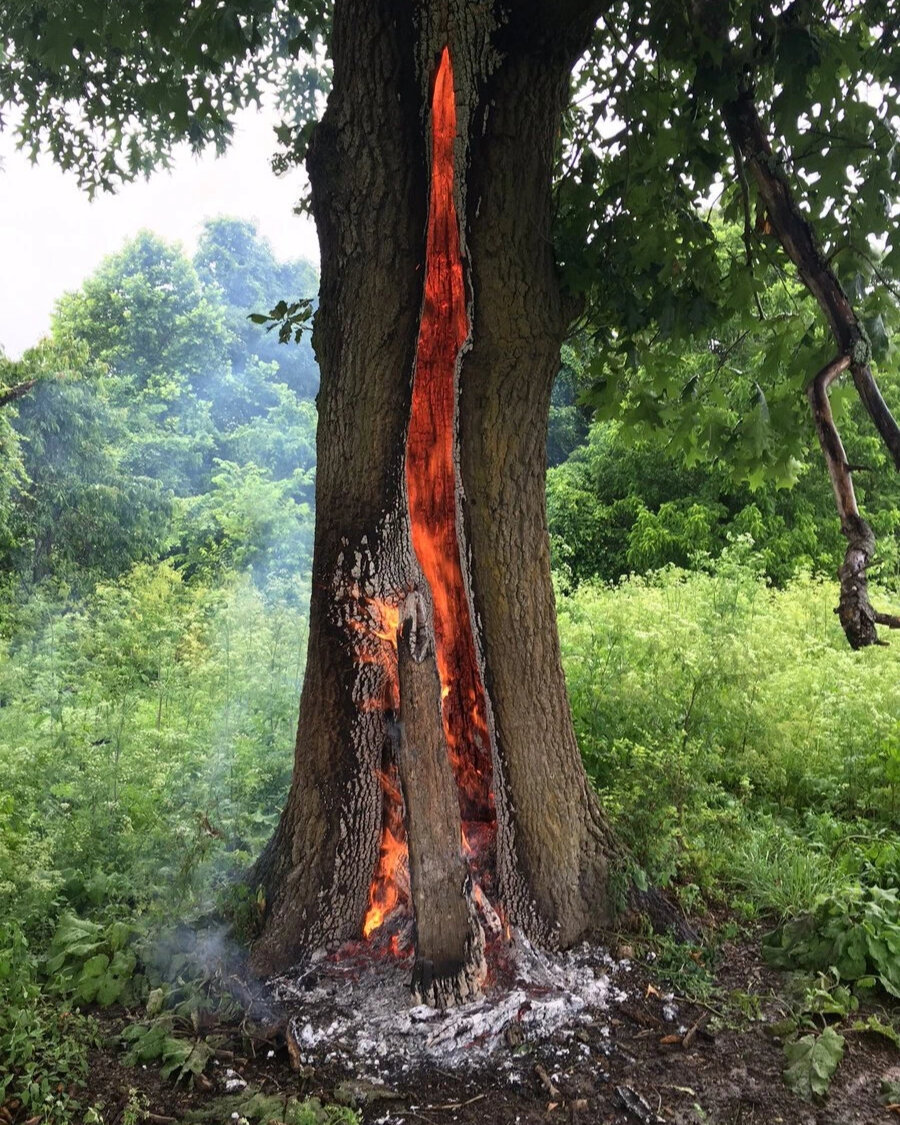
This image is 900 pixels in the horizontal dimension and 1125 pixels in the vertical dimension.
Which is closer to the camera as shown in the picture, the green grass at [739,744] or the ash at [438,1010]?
the ash at [438,1010]

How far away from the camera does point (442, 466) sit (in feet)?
10.5

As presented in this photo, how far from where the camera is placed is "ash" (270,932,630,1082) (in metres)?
2.77

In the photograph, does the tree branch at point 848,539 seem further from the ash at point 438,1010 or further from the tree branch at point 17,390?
the tree branch at point 17,390

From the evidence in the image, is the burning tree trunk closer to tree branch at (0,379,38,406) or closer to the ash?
the ash

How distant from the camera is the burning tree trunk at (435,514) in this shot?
301 centimetres

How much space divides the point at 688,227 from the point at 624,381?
2.78 feet

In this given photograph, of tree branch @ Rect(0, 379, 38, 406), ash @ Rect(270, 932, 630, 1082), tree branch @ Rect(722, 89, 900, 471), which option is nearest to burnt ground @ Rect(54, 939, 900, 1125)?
ash @ Rect(270, 932, 630, 1082)

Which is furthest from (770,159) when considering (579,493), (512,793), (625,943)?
(579,493)

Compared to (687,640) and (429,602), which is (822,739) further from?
(429,602)

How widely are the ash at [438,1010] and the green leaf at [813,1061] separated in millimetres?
601

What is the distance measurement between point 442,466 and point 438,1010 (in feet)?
6.41

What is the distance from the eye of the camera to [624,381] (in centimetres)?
437

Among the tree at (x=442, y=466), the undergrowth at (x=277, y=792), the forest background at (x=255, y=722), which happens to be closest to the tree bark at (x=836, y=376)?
the forest background at (x=255, y=722)

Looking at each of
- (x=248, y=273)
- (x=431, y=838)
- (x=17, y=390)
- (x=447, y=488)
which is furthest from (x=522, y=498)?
(x=248, y=273)
